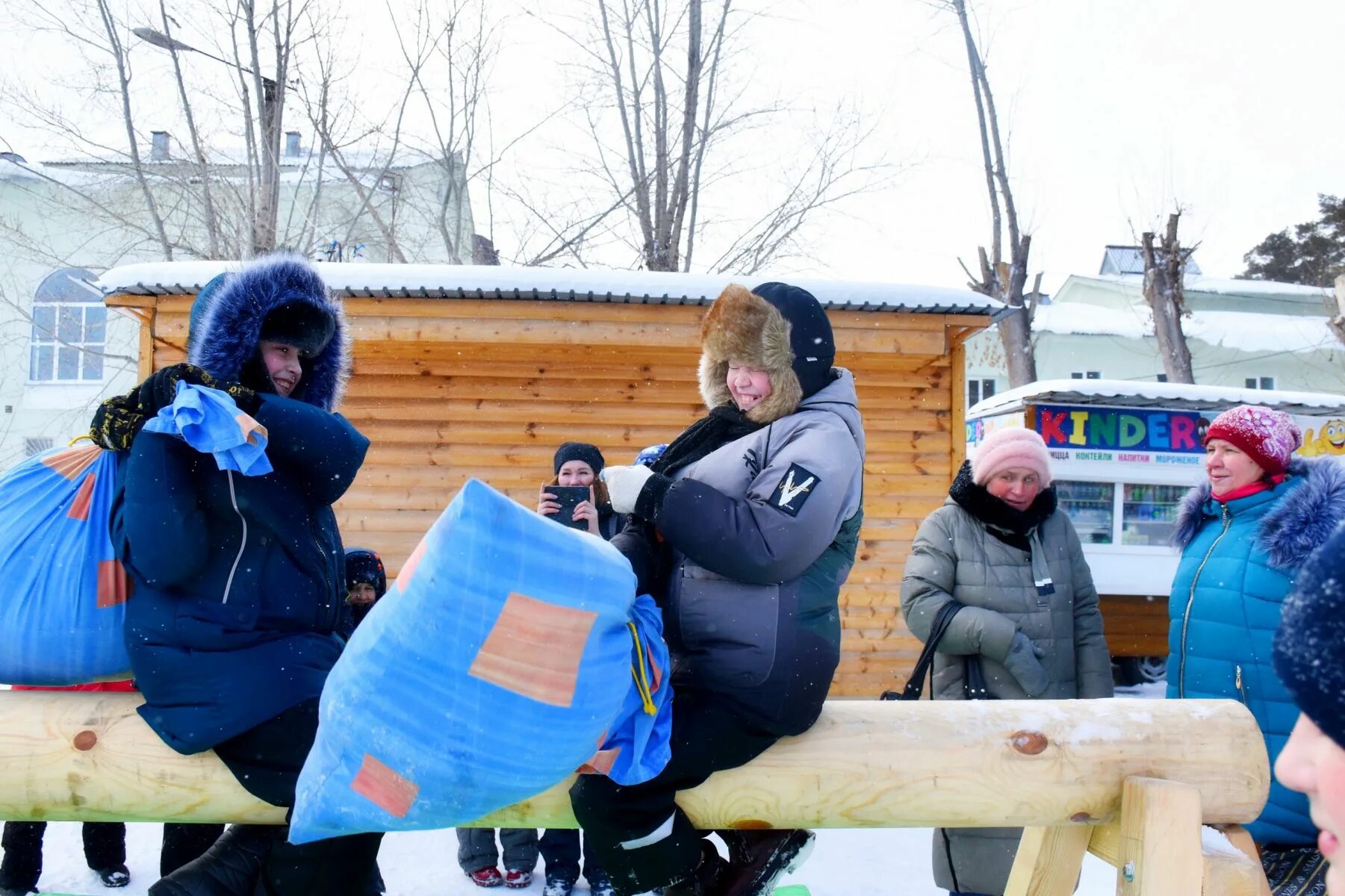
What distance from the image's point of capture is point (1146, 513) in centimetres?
903

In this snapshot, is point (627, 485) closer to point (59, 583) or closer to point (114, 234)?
point (59, 583)

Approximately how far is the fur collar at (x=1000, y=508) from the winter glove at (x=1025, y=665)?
40cm

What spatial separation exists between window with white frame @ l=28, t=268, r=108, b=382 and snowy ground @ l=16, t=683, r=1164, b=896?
1687 centimetres

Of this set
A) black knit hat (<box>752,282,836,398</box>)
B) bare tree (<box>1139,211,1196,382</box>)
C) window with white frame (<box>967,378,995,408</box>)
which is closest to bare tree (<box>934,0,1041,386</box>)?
bare tree (<box>1139,211,1196,382</box>)

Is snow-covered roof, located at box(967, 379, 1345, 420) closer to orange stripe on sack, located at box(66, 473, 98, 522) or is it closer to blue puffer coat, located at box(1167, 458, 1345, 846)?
blue puffer coat, located at box(1167, 458, 1345, 846)

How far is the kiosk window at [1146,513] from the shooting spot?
8.96m

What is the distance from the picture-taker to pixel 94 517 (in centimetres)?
192

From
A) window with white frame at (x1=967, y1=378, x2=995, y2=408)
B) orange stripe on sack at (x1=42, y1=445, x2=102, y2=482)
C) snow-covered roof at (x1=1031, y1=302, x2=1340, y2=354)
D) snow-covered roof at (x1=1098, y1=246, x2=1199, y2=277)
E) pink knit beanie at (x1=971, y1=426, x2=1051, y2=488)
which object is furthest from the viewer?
snow-covered roof at (x1=1098, y1=246, x2=1199, y2=277)

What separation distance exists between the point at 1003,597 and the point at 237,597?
8.23 feet

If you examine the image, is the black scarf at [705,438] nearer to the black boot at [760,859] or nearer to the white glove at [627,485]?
the white glove at [627,485]

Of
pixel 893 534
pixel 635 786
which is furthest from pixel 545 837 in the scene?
pixel 893 534

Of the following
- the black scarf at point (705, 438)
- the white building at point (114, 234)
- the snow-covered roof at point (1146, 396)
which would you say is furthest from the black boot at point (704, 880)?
the white building at point (114, 234)

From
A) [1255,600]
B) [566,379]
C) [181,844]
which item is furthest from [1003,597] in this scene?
[566,379]

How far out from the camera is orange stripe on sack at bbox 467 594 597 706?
1492 millimetres
